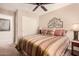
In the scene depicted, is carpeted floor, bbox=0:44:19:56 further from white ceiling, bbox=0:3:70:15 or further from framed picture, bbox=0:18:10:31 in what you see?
white ceiling, bbox=0:3:70:15

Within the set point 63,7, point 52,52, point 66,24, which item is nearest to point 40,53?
point 52,52

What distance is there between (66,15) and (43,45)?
0.57 meters

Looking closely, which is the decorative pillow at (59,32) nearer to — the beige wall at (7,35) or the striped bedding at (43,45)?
the striped bedding at (43,45)

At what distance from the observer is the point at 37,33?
6.34 feet

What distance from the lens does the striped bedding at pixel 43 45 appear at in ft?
5.99

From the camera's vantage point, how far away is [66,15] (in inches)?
77.1

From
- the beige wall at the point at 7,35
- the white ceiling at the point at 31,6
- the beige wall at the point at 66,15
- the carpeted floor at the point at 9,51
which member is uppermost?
the white ceiling at the point at 31,6

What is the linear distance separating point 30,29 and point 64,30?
501 mm

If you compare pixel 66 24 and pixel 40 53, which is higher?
pixel 66 24

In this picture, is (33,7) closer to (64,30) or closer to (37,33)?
(37,33)

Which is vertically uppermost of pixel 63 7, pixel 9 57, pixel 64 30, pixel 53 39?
pixel 63 7

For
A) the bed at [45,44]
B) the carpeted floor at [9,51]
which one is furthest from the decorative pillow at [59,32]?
the carpeted floor at [9,51]

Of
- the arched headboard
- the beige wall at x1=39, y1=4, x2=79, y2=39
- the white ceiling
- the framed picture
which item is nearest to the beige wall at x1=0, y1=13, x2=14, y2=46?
the framed picture

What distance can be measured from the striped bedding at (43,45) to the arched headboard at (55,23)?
0.56 feet
